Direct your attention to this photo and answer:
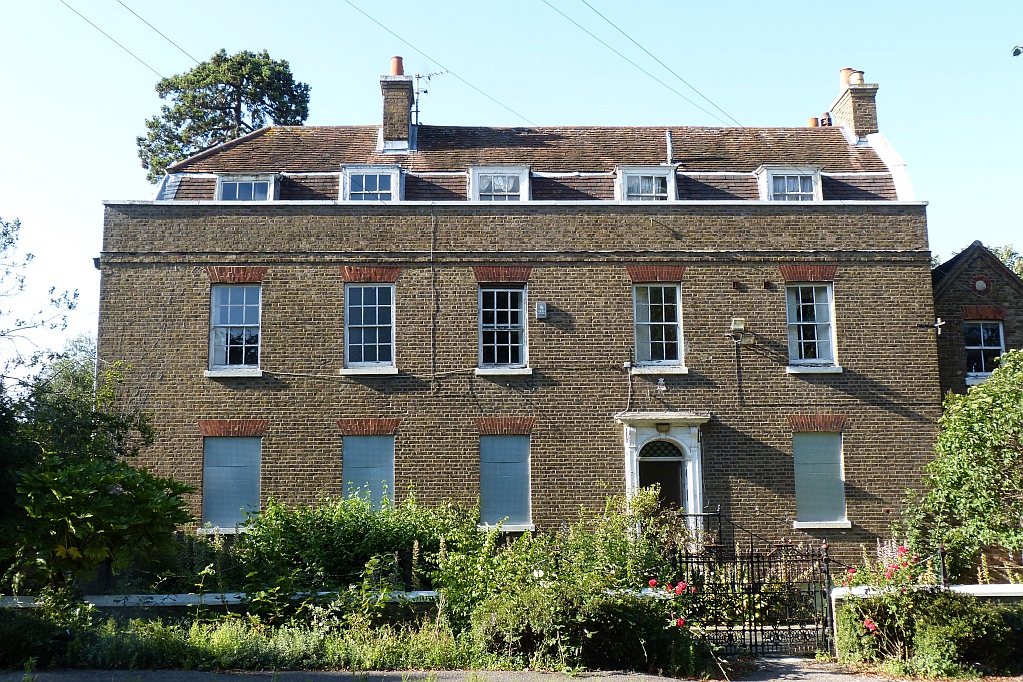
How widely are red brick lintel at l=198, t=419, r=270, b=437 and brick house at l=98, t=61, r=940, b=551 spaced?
0.14ft

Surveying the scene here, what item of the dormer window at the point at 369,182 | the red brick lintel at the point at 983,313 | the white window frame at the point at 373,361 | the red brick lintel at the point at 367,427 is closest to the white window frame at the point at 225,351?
the white window frame at the point at 373,361

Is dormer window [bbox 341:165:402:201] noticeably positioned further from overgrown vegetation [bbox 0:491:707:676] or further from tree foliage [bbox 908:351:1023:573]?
tree foliage [bbox 908:351:1023:573]

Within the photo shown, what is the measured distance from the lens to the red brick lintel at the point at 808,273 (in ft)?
70.1

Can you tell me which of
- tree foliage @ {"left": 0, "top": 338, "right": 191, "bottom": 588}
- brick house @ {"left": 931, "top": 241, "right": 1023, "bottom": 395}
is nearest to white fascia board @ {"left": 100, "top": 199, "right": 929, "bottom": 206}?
brick house @ {"left": 931, "top": 241, "right": 1023, "bottom": 395}

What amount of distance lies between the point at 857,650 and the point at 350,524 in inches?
318

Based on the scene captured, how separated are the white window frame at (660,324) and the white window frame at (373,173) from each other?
5.58m

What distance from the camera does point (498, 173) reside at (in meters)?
22.4

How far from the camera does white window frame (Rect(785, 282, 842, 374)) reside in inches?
827

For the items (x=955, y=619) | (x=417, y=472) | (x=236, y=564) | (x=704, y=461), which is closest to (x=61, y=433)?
(x=236, y=564)

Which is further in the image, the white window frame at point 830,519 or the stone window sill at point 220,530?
the white window frame at point 830,519

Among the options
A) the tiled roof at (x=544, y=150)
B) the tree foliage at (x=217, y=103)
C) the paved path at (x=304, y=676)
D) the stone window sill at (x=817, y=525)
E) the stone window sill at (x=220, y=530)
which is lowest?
the paved path at (x=304, y=676)

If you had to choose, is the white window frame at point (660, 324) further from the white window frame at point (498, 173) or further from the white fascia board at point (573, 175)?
the white window frame at point (498, 173)

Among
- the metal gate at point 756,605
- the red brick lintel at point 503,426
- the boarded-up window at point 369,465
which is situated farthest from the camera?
the red brick lintel at point 503,426

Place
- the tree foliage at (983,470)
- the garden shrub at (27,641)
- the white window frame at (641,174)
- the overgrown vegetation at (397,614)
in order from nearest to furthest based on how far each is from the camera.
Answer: the garden shrub at (27,641)
the overgrown vegetation at (397,614)
the tree foliage at (983,470)
the white window frame at (641,174)
